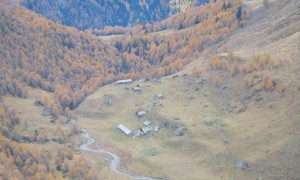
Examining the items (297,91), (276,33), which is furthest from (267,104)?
(276,33)

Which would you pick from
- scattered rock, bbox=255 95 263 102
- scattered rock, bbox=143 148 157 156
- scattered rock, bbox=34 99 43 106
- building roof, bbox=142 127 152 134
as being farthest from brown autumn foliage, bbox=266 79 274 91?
scattered rock, bbox=34 99 43 106

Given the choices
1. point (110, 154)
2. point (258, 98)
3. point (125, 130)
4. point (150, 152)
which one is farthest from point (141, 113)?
point (258, 98)

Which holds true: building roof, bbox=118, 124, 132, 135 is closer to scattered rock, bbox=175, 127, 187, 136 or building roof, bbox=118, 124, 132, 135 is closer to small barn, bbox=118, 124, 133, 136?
small barn, bbox=118, 124, 133, 136

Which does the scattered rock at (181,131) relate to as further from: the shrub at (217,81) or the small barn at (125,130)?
the shrub at (217,81)

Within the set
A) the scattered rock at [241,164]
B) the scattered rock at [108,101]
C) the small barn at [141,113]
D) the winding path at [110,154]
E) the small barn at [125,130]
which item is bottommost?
the winding path at [110,154]

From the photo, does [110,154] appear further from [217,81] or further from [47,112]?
[217,81]

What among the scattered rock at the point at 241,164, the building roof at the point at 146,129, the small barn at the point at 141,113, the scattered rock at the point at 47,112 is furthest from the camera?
the scattered rock at the point at 47,112

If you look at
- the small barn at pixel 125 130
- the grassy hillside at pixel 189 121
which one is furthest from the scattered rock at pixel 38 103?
the small barn at pixel 125 130

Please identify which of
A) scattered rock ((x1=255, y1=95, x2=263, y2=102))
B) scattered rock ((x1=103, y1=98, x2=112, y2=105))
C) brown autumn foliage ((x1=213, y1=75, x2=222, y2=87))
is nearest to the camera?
scattered rock ((x1=255, y1=95, x2=263, y2=102))

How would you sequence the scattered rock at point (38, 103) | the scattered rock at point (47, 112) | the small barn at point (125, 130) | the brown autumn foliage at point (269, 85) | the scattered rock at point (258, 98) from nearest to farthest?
the brown autumn foliage at point (269, 85)
the scattered rock at point (258, 98)
the small barn at point (125, 130)
the scattered rock at point (47, 112)
the scattered rock at point (38, 103)

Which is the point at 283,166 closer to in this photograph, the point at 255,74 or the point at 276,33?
the point at 255,74

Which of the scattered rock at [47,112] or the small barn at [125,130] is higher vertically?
the scattered rock at [47,112]
